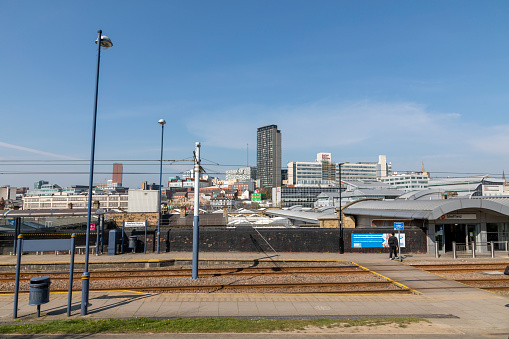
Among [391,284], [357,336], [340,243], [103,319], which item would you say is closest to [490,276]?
[391,284]

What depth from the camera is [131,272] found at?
1836 centimetres

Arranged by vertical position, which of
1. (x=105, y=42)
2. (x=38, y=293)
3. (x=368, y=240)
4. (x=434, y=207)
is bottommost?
(x=38, y=293)

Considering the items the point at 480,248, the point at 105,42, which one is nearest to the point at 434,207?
the point at 480,248

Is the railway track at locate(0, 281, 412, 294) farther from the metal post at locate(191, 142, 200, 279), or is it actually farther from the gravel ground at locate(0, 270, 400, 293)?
the metal post at locate(191, 142, 200, 279)

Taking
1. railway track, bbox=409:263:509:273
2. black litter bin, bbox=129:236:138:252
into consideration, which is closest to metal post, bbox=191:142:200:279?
black litter bin, bbox=129:236:138:252

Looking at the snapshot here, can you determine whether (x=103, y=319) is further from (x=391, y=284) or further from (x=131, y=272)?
(x=391, y=284)

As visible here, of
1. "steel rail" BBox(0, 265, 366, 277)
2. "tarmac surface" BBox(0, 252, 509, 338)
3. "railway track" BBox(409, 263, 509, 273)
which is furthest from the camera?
"railway track" BBox(409, 263, 509, 273)

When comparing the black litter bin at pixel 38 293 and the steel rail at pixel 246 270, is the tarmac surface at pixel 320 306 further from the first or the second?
the steel rail at pixel 246 270

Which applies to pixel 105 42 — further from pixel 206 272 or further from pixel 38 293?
pixel 206 272

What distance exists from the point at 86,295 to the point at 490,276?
18649mm

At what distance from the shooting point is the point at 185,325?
9914 millimetres

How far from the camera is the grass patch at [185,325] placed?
961cm

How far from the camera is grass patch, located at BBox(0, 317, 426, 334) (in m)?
9.61

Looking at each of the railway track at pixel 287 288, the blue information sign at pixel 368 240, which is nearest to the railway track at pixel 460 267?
the blue information sign at pixel 368 240
